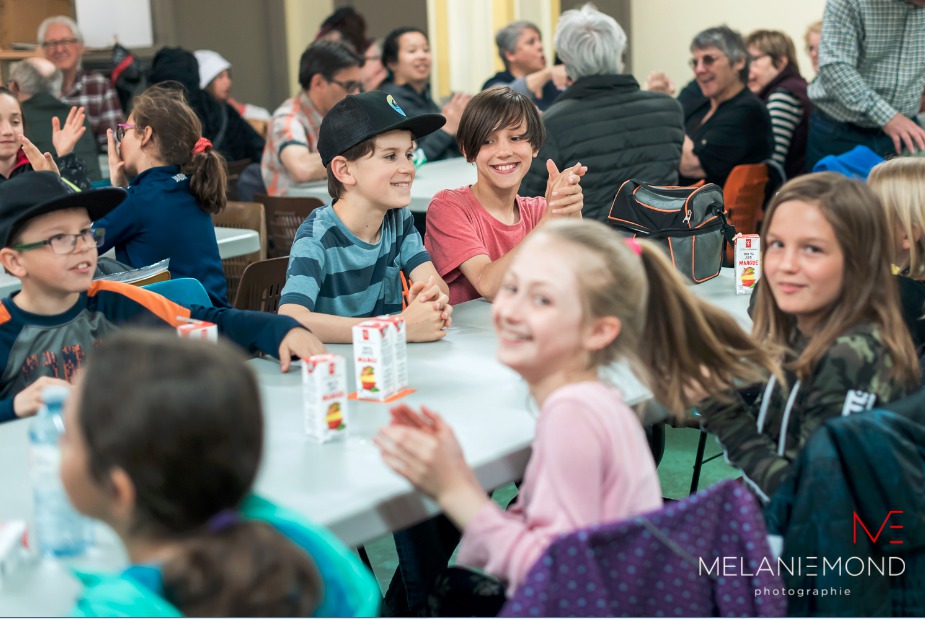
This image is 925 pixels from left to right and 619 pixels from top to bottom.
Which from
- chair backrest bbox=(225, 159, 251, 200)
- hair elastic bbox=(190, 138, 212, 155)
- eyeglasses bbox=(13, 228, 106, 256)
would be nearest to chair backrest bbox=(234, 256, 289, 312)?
hair elastic bbox=(190, 138, 212, 155)

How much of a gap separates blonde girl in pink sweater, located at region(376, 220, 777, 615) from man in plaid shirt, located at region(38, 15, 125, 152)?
5667mm

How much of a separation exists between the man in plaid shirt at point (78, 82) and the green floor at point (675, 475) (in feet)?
14.3

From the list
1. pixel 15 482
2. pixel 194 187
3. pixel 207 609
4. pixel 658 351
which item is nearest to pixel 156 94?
pixel 194 187

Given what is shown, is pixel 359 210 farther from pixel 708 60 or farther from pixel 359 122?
pixel 708 60

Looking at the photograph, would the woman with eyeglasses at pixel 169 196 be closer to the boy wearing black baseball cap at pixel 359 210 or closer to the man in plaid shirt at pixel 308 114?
the boy wearing black baseball cap at pixel 359 210

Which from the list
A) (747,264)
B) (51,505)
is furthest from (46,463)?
(747,264)

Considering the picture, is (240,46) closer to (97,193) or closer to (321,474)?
(97,193)

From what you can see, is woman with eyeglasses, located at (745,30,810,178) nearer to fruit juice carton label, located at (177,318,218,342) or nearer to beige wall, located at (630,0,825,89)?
beige wall, located at (630,0,825,89)

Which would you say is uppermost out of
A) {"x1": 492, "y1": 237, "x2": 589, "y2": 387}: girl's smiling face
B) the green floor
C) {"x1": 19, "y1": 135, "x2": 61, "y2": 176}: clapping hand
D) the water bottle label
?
{"x1": 19, "y1": 135, "x2": 61, "y2": 176}: clapping hand

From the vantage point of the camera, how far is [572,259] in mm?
1586

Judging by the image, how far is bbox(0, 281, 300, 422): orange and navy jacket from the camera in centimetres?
212

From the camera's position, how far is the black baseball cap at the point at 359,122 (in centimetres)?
266

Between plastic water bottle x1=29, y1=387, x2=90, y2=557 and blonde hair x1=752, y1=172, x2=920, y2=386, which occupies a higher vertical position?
blonde hair x1=752, y1=172, x2=920, y2=386

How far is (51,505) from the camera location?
1463 millimetres
